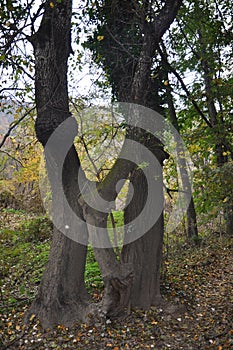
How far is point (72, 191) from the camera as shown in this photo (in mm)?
4688

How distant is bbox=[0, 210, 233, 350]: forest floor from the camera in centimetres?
402

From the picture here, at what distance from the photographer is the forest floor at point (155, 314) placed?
4023 mm

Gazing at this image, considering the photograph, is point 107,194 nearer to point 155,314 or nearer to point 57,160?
point 57,160

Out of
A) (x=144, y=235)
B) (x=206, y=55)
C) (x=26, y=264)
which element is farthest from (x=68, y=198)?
(x=206, y=55)

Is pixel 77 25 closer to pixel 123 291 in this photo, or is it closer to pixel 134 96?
pixel 134 96

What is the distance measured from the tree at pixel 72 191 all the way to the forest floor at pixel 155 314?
0.77 ft

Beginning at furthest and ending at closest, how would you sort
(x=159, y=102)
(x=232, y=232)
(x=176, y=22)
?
(x=232, y=232), (x=176, y=22), (x=159, y=102)

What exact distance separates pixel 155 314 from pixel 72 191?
6.54 ft

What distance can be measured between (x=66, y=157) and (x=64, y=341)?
229cm

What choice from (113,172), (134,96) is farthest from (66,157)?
(134,96)

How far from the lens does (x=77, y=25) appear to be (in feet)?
16.6

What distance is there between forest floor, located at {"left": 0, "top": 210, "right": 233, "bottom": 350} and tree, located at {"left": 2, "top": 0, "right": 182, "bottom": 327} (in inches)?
9.3

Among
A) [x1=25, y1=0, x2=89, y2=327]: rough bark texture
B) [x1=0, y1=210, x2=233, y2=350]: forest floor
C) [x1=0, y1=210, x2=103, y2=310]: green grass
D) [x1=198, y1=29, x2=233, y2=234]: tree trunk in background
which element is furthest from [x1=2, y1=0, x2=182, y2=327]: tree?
[x1=198, y1=29, x2=233, y2=234]: tree trunk in background

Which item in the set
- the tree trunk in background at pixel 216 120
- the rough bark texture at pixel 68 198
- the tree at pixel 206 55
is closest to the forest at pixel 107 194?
the rough bark texture at pixel 68 198
